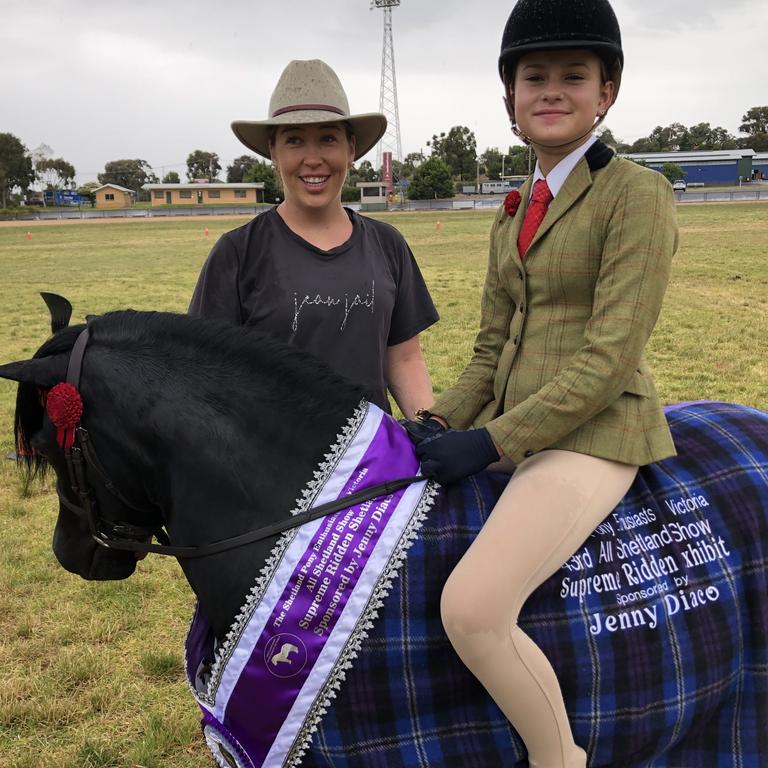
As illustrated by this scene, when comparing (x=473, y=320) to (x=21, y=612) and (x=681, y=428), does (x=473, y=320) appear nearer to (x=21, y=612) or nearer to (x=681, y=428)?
(x=21, y=612)

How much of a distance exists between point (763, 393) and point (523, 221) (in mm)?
6489

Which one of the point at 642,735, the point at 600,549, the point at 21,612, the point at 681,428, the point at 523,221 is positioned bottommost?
the point at 21,612

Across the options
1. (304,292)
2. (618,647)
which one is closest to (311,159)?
(304,292)

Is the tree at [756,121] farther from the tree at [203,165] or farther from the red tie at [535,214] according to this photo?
the red tie at [535,214]

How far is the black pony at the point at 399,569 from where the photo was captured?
194 cm

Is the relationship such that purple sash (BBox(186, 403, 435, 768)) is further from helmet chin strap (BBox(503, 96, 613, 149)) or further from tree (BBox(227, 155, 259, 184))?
tree (BBox(227, 155, 259, 184))

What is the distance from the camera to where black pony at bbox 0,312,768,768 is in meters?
1.94

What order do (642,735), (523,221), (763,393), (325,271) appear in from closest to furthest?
1. (642,735)
2. (523,221)
3. (325,271)
4. (763,393)

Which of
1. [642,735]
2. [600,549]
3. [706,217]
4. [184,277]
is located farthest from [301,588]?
[706,217]

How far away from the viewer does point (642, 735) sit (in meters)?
2.03

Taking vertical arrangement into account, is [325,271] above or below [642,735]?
above

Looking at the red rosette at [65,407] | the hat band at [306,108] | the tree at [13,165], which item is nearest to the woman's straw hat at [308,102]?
the hat band at [306,108]

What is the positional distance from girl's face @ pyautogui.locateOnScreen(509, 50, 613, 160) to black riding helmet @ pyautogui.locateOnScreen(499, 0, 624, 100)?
44mm

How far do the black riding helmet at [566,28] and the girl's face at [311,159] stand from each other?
0.85 m
